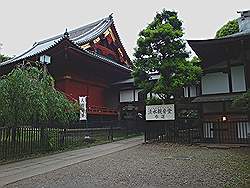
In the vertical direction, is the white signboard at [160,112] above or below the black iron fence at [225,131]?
above

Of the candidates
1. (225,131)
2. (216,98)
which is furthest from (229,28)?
(225,131)

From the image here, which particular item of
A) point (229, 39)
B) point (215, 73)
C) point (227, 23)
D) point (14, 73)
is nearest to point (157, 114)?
point (215, 73)

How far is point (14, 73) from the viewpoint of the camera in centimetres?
1217

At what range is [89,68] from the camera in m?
22.3

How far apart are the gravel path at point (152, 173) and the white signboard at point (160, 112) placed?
5238 millimetres

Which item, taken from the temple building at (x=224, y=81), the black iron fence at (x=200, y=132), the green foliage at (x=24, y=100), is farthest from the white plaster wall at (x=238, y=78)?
the green foliage at (x=24, y=100)

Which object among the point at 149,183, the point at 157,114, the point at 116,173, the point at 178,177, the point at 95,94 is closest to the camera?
the point at 149,183

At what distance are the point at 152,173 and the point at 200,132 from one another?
951cm

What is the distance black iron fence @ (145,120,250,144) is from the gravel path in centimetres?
496

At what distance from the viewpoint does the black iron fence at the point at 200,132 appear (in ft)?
52.0

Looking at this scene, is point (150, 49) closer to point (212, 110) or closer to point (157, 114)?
point (157, 114)

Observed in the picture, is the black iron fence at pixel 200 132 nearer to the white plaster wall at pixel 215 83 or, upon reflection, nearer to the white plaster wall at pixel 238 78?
the white plaster wall at pixel 215 83

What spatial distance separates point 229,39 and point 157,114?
6.05 metres

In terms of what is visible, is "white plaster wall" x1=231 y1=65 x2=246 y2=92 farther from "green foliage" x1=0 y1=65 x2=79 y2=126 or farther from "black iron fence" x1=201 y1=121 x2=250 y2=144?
"green foliage" x1=0 y1=65 x2=79 y2=126
